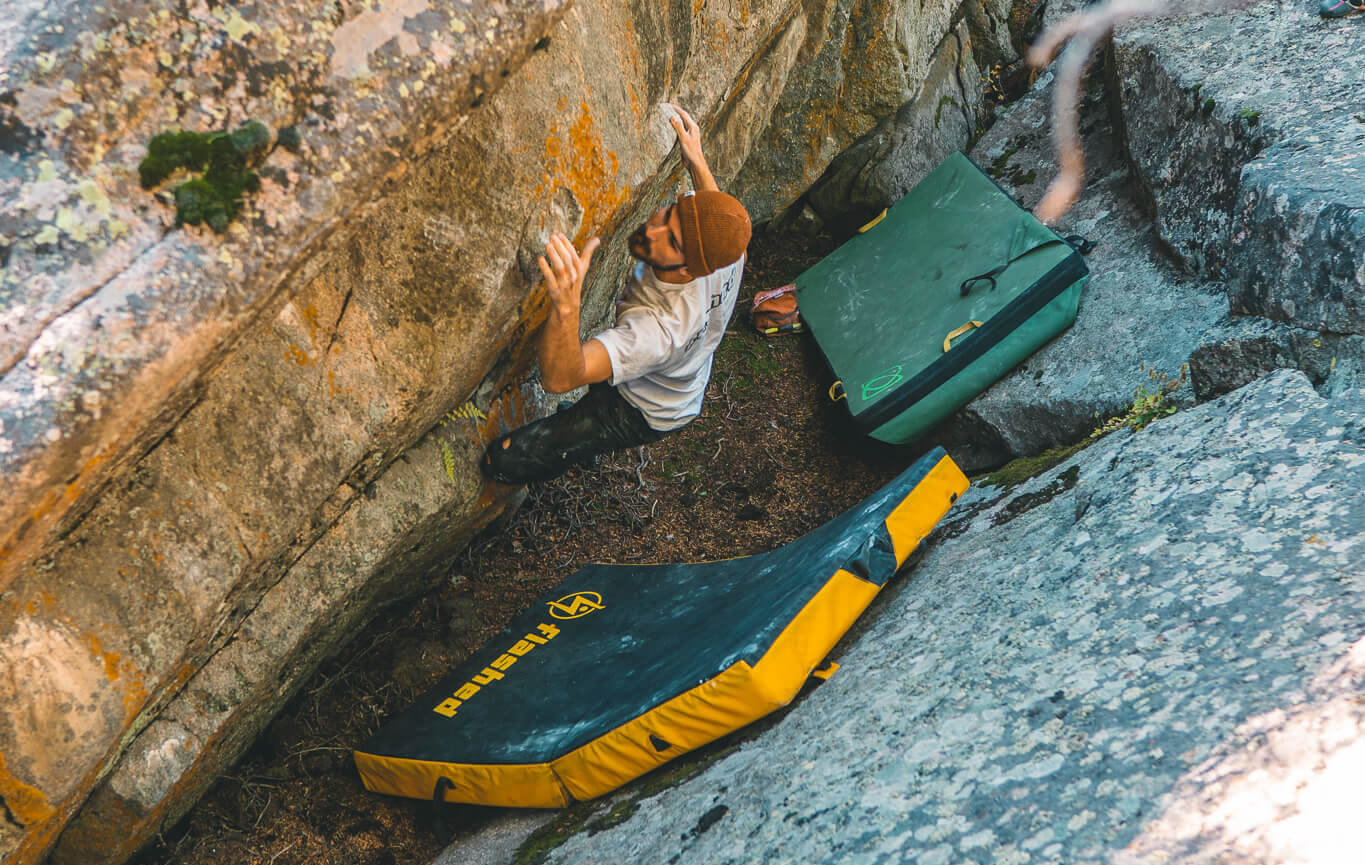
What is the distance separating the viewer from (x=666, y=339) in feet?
11.2

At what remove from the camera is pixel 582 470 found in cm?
507

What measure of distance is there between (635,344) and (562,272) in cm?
52

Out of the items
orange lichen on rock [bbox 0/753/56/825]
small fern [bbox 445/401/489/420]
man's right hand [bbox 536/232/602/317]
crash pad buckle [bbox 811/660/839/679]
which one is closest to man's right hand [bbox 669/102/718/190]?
man's right hand [bbox 536/232/602/317]

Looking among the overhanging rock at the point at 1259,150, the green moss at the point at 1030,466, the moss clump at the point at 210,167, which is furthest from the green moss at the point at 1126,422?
the moss clump at the point at 210,167

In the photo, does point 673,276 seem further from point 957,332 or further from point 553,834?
point 957,332

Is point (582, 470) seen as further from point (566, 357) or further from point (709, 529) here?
point (566, 357)

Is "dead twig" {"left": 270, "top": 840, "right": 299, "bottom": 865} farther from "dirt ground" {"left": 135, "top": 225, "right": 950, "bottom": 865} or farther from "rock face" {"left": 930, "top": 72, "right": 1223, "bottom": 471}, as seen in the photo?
"rock face" {"left": 930, "top": 72, "right": 1223, "bottom": 471}

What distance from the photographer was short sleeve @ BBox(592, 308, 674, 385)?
10.9 feet

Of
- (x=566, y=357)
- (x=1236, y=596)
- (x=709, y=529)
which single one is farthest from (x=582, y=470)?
(x=1236, y=596)

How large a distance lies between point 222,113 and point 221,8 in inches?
9.8

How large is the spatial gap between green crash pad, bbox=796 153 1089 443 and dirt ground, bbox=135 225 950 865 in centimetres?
39

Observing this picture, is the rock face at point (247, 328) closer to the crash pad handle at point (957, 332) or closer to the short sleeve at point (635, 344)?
the short sleeve at point (635, 344)

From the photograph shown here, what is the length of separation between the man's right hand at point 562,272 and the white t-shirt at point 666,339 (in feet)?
1.04

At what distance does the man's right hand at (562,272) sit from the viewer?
9.40 ft
